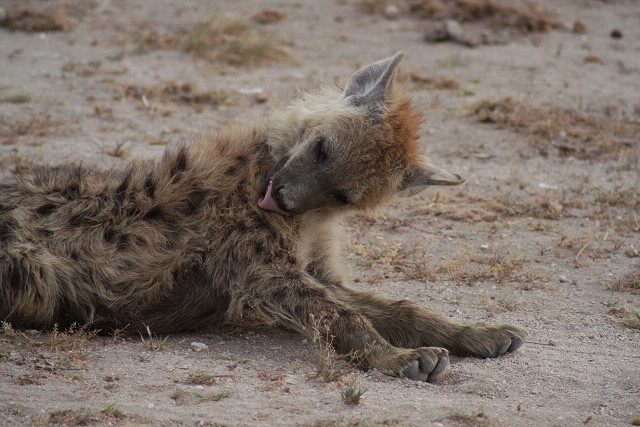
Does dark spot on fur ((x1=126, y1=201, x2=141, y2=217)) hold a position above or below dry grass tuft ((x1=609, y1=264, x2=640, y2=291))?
above

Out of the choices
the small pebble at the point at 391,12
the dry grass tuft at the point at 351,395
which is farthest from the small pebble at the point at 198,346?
the small pebble at the point at 391,12

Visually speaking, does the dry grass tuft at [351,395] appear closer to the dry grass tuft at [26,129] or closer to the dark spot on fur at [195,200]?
the dark spot on fur at [195,200]

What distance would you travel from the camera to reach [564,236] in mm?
4086

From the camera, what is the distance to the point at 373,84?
3.43 metres

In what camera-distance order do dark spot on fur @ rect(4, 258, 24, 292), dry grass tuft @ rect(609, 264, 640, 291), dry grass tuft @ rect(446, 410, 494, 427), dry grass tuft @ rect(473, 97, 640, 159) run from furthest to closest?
dry grass tuft @ rect(473, 97, 640, 159), dry grass tuft @ rect(609, 264, 640, 291), dark spot on fur @ rect(4, 258, 24, 292), dry grass tuft @ rect(446, 410, 494, 427)

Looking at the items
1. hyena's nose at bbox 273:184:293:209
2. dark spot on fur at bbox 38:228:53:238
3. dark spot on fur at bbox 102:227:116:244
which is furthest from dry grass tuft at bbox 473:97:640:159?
dark spot on fur at bbox 38:228:53:238

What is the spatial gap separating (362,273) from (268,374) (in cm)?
125

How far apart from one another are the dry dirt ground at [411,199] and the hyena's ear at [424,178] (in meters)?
0.58

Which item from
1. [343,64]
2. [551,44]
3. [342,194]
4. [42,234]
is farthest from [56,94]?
[551,44]

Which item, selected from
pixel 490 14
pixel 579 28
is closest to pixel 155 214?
pixel 490 14

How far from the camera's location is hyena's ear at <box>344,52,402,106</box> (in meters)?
3.32

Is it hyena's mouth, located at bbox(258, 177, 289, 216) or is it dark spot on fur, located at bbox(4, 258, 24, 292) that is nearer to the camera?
dark spot on fur, located at bbox(4, 258, 24, 292)

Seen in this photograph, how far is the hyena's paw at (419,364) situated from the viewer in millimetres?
2672

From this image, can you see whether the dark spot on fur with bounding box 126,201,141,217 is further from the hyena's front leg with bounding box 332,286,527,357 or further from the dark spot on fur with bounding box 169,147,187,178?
the hyena's front leg with bounding box 332,286,527,357
